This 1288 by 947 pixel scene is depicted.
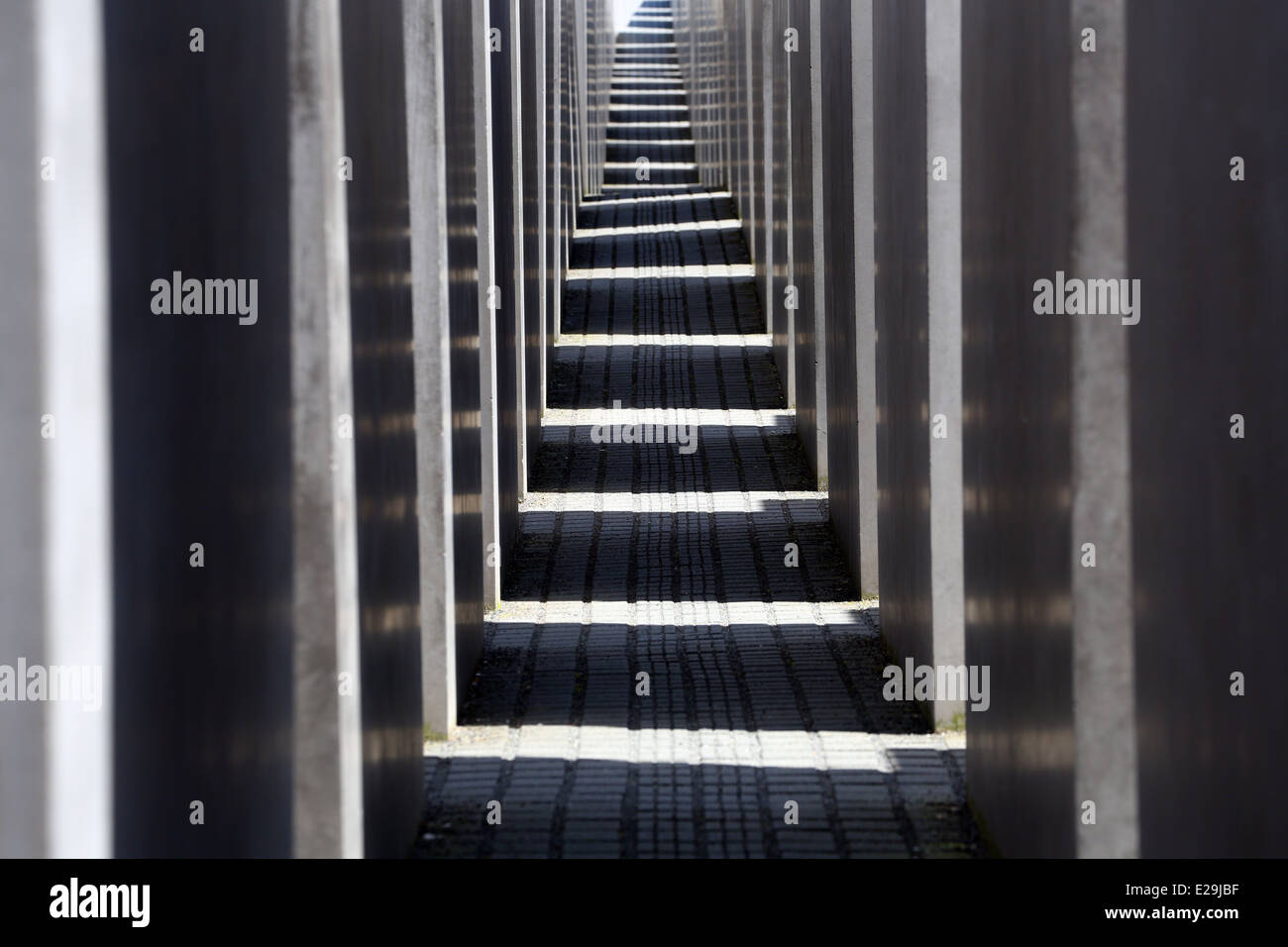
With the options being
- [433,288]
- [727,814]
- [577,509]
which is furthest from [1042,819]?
[577,509]

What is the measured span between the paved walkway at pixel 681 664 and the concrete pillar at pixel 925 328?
570 millimetres

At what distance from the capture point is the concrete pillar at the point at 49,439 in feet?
9.79

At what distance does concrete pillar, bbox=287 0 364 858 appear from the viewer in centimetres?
465

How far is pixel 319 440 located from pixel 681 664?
472cm

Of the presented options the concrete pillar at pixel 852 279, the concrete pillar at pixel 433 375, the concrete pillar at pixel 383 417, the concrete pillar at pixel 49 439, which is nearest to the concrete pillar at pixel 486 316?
the concrete pillar at pixel 433 375

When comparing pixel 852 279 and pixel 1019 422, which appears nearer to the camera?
pixel 1019 422

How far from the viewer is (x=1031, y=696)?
5.50 metres

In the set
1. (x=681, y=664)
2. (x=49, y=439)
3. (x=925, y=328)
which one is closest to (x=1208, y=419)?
(x=49, y=439)

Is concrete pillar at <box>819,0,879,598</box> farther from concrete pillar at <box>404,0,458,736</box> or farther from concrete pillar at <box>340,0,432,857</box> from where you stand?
concrete pillar at <box>340,0,432,857</box>

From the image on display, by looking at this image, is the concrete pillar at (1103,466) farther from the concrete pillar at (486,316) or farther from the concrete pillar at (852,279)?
the concrete pillar at (486,316)

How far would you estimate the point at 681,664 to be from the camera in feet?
29.9

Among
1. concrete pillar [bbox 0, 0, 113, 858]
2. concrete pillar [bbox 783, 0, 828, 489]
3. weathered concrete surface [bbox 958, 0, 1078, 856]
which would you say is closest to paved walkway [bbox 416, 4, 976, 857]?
concrete pillar [bbox 783, 0, 828, 489]

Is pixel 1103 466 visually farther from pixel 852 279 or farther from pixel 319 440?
pixel 852 279
